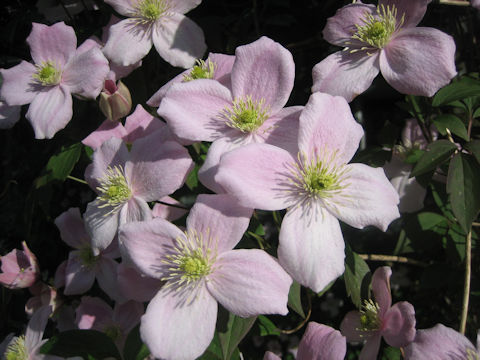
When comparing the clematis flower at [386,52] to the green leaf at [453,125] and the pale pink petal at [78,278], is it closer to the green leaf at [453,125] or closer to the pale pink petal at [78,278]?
the green leaf at [453,125]

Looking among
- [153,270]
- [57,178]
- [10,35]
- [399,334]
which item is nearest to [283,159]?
[153,270]

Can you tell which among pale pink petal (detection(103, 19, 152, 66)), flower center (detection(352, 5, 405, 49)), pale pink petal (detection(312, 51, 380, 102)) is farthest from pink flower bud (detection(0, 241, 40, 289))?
flower center (detection(352, 5, 405, 49))

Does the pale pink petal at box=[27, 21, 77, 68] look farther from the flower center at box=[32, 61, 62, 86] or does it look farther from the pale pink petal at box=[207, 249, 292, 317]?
the pale pink petal at box=[207, 249, 292, 317]

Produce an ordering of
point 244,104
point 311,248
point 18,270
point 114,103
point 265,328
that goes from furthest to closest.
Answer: point 18,270 < point 265,328 < point 114,103 < point 244,104 < point 311,248

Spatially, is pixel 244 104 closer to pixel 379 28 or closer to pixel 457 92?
pixel 379 28

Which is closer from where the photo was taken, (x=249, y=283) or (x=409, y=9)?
(x=249, y=283)

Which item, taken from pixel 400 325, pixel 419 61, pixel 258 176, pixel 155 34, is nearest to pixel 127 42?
pixel 155 34
